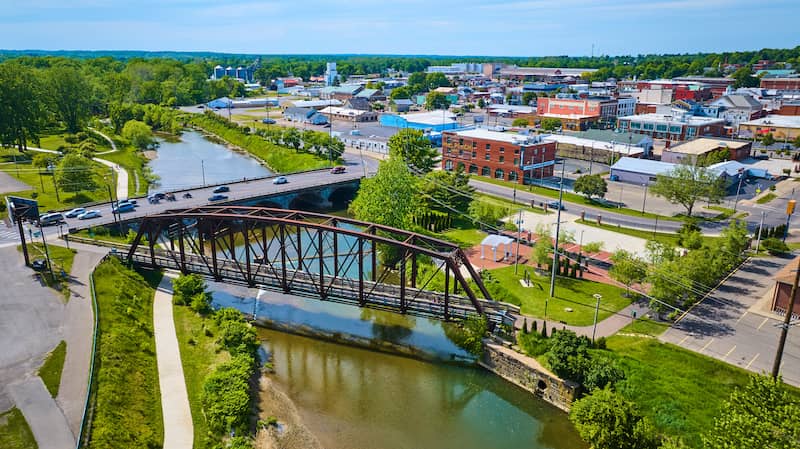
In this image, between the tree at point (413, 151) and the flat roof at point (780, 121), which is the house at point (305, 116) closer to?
the tree at point (413, 151)

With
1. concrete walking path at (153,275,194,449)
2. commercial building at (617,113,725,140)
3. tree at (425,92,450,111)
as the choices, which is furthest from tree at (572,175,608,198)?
tree at (425,92,450,111)

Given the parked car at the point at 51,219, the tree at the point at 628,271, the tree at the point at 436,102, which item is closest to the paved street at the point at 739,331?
the tree at the point at 628,271

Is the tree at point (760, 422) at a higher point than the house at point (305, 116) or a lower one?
lower

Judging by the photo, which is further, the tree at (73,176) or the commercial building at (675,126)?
the commercial building at (675,126)

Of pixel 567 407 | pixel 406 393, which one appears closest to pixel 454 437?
pixel 406 393

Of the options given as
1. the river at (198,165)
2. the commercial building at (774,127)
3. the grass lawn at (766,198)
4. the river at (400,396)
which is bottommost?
the river at (400,396)

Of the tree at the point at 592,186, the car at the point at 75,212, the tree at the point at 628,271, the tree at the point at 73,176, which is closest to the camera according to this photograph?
the tree at the point at 628,271

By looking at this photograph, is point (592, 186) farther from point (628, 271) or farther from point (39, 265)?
point (39, 265)

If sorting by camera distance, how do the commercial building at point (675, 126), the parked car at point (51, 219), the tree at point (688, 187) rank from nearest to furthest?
the parked car at point (51, 219), the tree at point (688, 187), the commercial building at point (675, 126)
